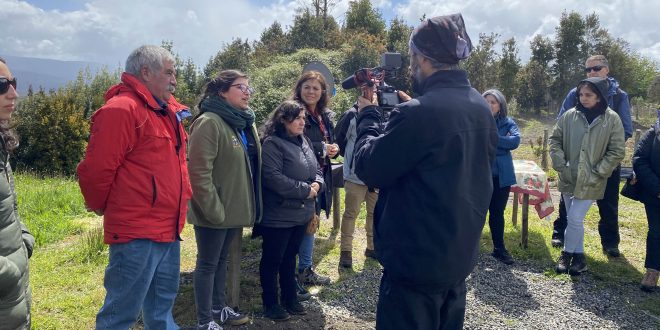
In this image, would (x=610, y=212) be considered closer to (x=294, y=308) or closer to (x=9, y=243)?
(x=294, y=308)

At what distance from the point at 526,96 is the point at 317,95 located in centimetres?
2761

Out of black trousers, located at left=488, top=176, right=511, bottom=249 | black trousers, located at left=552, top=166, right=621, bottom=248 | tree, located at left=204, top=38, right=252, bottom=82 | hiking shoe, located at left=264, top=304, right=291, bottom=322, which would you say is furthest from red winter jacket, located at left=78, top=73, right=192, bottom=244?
tree, located at left=204, top=38, right=252, bottom=82

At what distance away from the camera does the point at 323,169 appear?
500 centimetres

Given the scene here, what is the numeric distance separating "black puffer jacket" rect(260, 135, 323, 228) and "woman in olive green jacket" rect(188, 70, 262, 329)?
0.61ft

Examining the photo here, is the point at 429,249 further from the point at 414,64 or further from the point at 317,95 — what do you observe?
the point at 317,95

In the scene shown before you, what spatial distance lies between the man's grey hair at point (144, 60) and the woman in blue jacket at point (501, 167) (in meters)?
3.99

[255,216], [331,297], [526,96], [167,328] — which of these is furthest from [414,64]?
[526,96]

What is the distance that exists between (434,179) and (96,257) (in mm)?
4679

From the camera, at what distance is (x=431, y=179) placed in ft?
7.45

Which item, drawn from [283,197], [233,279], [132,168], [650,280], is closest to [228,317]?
[233,279]

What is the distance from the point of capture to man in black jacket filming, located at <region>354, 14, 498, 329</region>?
225 cm

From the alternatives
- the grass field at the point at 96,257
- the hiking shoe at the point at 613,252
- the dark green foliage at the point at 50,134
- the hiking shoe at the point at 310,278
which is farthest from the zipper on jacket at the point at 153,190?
the dark green foliage at the point at 50,134

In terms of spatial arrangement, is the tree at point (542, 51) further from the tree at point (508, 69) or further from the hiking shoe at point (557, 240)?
the hiking shoe at point (557, 240)

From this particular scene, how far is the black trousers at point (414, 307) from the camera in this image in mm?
2375
